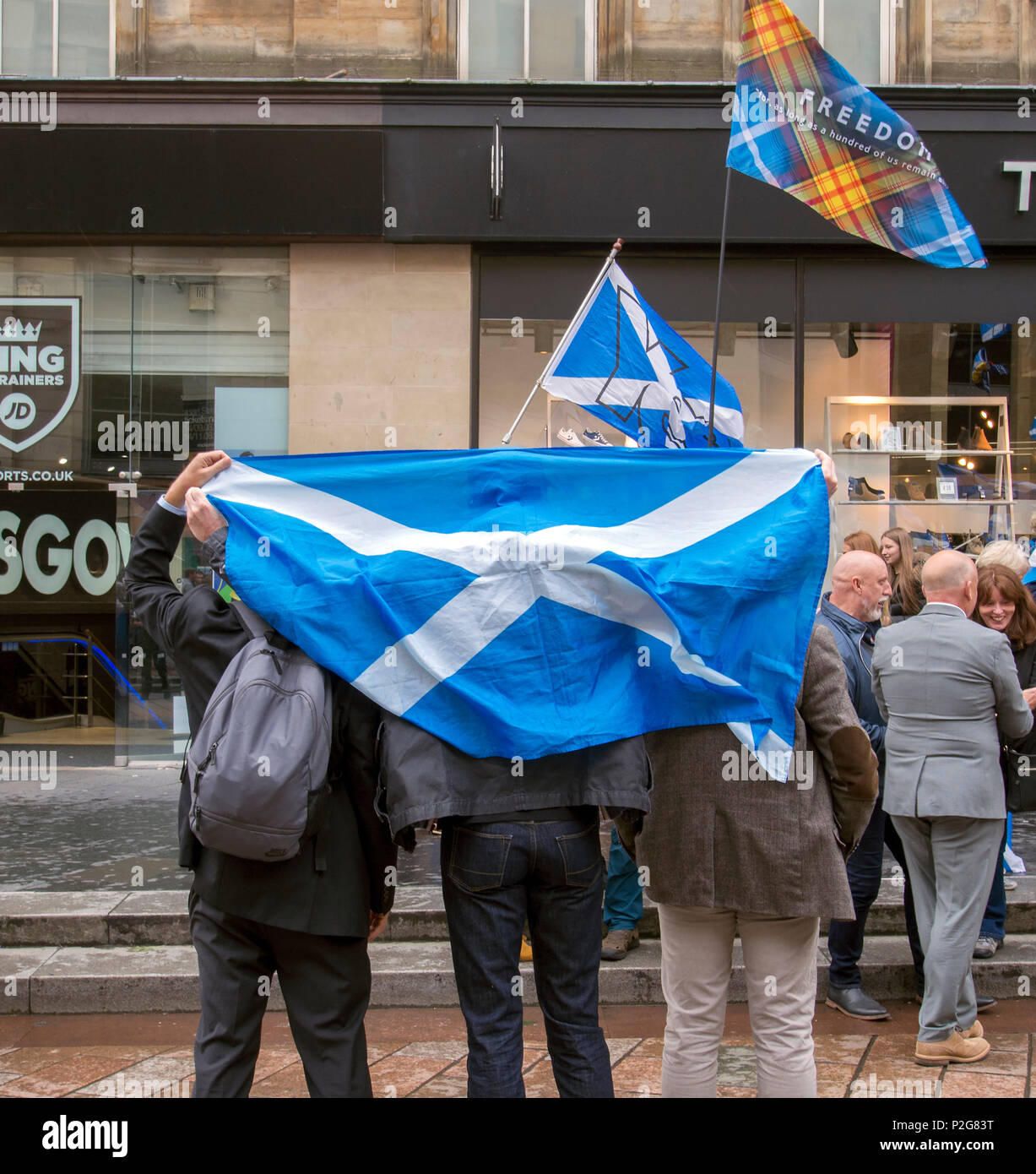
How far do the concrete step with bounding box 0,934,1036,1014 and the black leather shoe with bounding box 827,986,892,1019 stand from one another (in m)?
Result: 0.20

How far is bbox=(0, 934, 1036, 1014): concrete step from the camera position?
5637mm

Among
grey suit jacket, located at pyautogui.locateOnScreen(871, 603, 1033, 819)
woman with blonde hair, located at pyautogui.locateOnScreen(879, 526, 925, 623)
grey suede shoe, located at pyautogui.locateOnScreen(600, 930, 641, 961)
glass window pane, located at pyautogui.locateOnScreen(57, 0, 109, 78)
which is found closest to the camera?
grey suit jacket, located at pyautogui.locateOnScreen(871, 603, 1033, 819)

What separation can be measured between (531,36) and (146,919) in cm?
825

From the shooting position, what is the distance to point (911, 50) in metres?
10.6

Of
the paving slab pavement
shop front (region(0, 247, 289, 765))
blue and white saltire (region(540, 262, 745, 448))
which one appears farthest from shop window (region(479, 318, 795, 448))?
the paving slab pavement

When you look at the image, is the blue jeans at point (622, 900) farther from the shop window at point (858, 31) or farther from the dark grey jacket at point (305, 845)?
the shop window at point (858, 31)

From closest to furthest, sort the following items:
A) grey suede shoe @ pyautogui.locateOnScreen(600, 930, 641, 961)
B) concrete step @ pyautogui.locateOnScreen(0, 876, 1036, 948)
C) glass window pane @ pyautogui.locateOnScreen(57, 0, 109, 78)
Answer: grey suede shoe @ pyautogui.locateOnScreen(600, 930, 641, 961), concrete step @ pyautogui.locateOnScreen(0, 876, 1036, 948), glass window pane @ pyautogui.locateOnScreen(57, 0, 109, 78)

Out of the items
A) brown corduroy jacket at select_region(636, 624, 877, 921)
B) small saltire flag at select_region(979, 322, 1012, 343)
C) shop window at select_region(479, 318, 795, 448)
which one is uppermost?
small saltire flag at select_region(979, 322, 1012, 343)

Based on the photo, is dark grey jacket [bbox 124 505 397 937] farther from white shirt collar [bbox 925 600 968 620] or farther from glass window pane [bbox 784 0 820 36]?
glass window pane [bbox 784 0 820 36]

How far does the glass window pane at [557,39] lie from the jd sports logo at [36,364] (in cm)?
473

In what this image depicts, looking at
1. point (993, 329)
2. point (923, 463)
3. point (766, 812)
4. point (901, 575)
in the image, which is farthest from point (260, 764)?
point (993, 329)

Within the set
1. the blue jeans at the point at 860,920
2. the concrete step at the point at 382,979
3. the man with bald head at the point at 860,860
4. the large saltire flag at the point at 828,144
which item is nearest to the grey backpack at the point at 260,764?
the man with bald head at the point at 860,860

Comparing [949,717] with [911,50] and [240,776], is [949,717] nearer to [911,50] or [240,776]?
[240,776]

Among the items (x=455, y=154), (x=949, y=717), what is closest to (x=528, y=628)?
(x=949, y=717)
